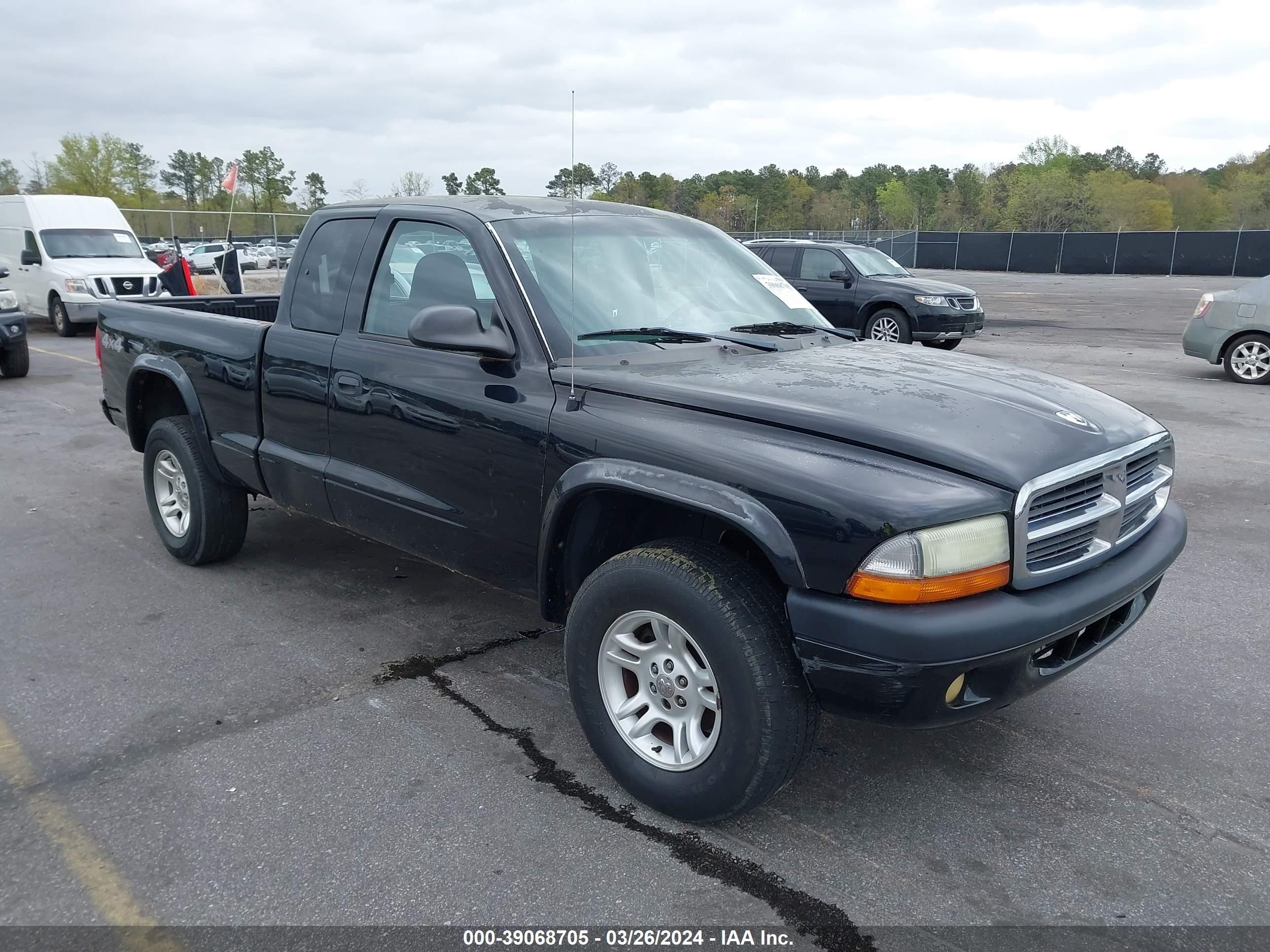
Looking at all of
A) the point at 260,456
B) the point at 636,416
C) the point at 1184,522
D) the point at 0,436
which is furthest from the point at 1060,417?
the point at 0,436

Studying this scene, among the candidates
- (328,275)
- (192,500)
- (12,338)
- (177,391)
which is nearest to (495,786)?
(328,275)

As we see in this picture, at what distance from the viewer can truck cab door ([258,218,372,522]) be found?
4.19m

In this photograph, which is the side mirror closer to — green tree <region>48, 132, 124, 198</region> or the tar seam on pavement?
the tar seam on pavement

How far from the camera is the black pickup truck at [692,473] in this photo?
8.46 ft

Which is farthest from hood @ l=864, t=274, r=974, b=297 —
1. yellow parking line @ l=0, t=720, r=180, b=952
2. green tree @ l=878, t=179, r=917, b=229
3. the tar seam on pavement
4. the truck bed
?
green tree @ l=878, t=179, r=917, b=229

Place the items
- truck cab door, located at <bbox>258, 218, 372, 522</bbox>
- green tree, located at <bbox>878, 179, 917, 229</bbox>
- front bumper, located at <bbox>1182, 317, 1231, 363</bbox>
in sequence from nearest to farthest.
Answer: truck cab door, located at <bbox>258, 218, 372, 522</bbox>
front bumper, located at <bbox>1182, 317, 1231, 363</bbox>
green tree, located at <bbox>878, 179, 917, 229</bbox>

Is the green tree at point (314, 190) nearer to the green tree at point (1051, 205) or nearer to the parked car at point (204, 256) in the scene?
the parked car at point (204, 256)

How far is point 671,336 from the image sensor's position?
365 cm

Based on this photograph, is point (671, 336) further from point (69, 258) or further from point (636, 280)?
point (69, 258)

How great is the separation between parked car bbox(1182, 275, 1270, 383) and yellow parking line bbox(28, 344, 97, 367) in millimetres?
14451

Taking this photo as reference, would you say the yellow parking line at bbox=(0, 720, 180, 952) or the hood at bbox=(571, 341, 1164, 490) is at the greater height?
the hood at bbox=(571, 341, 1164, 490)

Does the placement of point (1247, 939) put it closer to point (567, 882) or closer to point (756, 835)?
point (756, 835)

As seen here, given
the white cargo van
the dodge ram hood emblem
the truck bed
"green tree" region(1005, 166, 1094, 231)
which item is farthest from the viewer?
"green tree" region(1005, 166, 1094, 231)

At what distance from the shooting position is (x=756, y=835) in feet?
9.64
